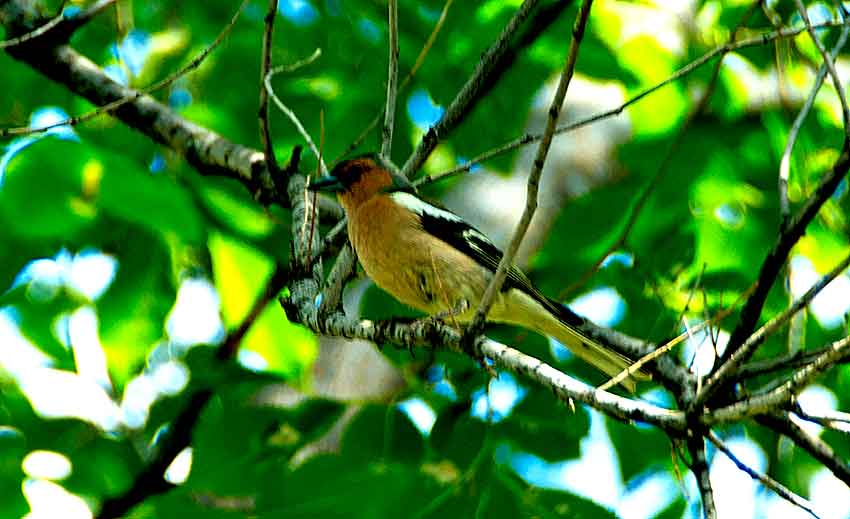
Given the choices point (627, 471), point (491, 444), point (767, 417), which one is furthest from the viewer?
point (627, 471)

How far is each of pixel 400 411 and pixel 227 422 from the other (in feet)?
2.49

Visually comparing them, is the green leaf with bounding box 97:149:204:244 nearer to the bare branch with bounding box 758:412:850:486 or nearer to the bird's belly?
the bird's belly

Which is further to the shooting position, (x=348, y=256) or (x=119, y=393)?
(x=119, y=393)

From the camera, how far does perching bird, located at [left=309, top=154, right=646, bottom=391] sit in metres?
4.58

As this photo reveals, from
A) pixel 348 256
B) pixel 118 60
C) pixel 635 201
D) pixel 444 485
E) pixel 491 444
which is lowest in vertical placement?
pixel 444 485

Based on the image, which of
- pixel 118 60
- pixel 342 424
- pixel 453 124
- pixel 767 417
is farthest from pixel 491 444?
pixel 118 60

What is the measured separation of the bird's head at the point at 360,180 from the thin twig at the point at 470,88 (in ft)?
2.46

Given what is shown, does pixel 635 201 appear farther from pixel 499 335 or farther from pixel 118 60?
pixel 118 60

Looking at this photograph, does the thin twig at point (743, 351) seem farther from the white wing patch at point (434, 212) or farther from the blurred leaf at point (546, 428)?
the white wing patch at point (434, 212)

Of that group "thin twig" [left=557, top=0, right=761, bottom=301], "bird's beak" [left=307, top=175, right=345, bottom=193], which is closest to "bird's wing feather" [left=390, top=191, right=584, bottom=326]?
"thin twig" [left=557, top=0, right=761, bottom=301]

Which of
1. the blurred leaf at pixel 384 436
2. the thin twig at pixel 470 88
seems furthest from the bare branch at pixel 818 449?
the thin twig at pixel 470 88

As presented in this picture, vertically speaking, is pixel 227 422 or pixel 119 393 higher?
pixel 119 393

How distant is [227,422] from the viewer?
13.7 feet

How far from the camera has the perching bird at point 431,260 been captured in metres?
4.58
